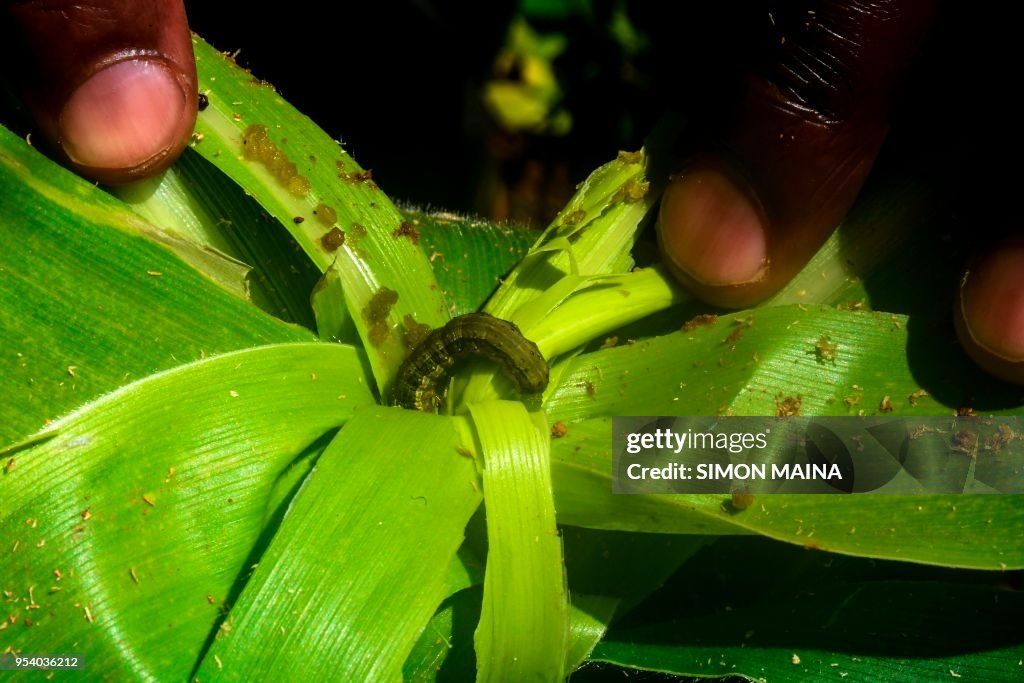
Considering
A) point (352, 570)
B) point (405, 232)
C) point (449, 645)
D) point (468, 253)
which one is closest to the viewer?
point (352, 570)

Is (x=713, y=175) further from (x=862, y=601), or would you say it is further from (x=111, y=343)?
(x=111, y=343)

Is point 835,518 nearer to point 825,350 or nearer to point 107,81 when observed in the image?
point 825,350

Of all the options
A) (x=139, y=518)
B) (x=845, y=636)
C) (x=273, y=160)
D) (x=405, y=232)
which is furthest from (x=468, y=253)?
(x=845, y=636)

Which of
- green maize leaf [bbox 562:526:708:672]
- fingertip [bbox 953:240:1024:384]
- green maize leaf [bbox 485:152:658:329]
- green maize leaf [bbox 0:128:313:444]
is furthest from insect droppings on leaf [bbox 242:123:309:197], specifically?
fingertip [bbox 953:240:1024:384]

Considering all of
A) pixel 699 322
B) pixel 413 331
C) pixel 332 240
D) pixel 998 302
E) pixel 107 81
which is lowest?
pixel 998 302

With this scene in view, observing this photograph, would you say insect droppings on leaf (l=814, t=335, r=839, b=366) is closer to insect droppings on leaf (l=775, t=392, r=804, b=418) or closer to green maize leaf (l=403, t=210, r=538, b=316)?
insect droppings on leaf (l=775, t=392, r=804, b=418)

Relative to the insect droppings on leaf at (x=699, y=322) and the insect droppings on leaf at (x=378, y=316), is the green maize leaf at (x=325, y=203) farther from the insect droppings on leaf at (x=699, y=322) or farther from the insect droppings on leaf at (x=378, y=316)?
the insect droppings on leaf at (x=699, y=322)

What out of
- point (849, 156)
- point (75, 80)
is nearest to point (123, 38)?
point (75, 80)
